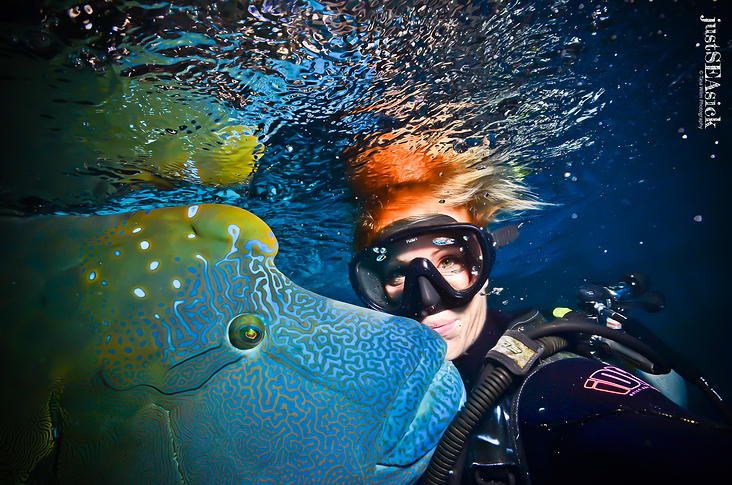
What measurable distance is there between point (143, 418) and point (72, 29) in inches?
126

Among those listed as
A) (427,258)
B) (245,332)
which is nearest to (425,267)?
(427,258)

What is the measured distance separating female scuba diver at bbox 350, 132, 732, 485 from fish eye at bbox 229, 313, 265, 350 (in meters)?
2.21

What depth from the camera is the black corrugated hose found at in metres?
2.59

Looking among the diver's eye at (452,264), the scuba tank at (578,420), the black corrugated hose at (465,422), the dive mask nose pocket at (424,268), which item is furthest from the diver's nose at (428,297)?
the black corrugated hose at (465,422)

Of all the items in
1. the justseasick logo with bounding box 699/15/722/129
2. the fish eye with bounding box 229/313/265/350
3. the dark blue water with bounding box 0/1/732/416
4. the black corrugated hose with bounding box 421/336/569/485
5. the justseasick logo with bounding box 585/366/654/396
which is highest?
the justseasick logo with bounding box 699/15/722/129

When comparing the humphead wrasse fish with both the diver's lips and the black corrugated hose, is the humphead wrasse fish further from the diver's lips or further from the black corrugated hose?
the diver's lips

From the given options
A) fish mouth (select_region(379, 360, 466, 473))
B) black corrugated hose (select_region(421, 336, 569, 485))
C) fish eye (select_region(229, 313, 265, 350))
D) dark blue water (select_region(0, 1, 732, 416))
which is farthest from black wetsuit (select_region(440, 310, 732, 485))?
dark blue water (select_region(0, 1, 732, 416))

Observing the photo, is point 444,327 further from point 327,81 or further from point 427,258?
point 327,81

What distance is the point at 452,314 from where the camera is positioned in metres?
4.02

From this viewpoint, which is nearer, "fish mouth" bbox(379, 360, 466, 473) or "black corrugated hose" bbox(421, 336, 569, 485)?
"fish mouth" bbox(379, 360, 466, 473)

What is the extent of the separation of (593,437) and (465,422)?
1.03 metres

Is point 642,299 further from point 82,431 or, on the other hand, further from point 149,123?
point 149,123

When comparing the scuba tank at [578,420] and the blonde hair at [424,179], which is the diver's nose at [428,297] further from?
the blonde hair at [424,179]

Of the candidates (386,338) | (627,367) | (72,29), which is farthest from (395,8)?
(627,367)
